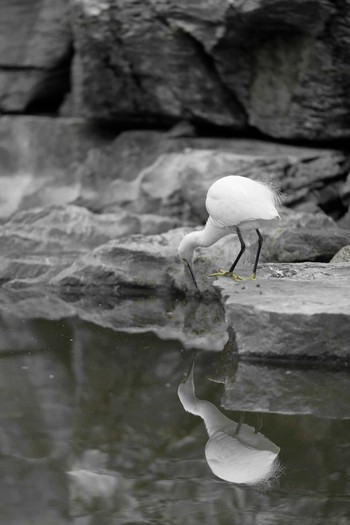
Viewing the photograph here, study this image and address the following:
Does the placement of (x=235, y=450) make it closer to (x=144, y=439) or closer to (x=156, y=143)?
(x=144, y=439)

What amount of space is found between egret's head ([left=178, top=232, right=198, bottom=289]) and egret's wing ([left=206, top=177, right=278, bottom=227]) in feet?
1.47

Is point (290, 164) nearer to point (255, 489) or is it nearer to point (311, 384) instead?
point (311, 384)

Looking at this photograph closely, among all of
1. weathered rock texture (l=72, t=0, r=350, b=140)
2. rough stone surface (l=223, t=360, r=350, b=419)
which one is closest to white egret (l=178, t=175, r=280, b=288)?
rough stone surface (l=223, t=360, r=350, b=419)

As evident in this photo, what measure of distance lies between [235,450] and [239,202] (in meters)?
2.25

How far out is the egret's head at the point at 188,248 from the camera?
650 cm

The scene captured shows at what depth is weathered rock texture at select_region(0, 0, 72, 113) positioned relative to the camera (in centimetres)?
1037

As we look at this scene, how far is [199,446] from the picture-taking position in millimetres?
3986

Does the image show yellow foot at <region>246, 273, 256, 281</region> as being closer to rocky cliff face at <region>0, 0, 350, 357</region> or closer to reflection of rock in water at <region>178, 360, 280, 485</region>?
rocky cliff face at <region>0, 0, 350, 357</region>

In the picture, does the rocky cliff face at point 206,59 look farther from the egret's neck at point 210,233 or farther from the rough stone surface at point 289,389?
the rough stone surface at point 289,389

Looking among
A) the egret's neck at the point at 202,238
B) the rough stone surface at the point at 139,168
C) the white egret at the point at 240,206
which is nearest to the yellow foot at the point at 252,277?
the white egret at the point at 240,206

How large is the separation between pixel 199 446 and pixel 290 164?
203 inches

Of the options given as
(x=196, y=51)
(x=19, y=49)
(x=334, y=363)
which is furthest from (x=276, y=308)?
(x=19, y=49)

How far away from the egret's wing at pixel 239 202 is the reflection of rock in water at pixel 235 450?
1.60m

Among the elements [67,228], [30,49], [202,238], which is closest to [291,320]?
[202,238]
